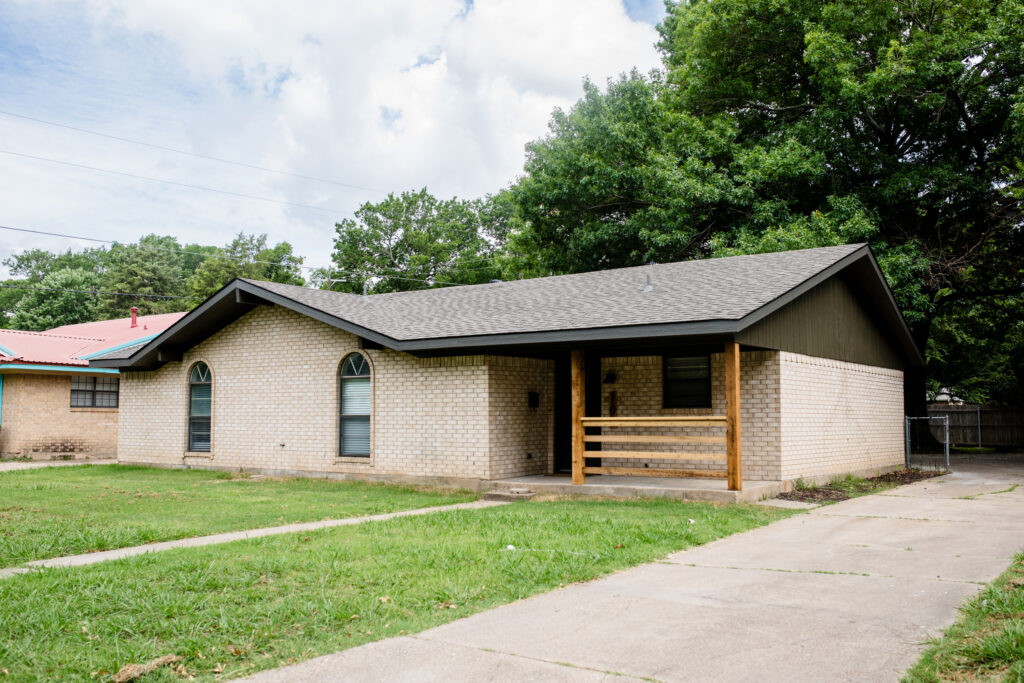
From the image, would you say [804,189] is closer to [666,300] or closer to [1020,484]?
[1020,484]

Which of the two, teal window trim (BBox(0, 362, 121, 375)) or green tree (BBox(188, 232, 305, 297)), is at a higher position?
green tree (BBox(188, 232, 305, 297))

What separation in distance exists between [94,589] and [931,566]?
7120 millimetres

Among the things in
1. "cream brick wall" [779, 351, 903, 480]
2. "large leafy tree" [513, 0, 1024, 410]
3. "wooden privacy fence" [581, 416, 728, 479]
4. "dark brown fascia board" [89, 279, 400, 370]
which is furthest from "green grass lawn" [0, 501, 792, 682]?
"large leafy tree" [513, 0, 1024, 410]

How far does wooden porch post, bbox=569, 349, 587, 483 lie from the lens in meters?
13.5

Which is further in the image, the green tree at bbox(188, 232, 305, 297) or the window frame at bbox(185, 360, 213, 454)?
the green tree at bbox(188, 232, 305, 297)

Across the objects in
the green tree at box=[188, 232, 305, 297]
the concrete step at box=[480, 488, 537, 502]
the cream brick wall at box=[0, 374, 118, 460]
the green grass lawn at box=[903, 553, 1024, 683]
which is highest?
the green tree at box=[188, 232, 305, 297]

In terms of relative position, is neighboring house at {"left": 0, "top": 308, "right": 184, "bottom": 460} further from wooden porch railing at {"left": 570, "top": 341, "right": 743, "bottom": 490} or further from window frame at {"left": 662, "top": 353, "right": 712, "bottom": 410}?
window frame at {"left": 662, "top": 353, "right": 712, "bottom": 410}

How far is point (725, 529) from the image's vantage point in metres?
9.64

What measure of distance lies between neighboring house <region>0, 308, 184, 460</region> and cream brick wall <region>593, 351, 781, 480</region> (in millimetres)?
15347

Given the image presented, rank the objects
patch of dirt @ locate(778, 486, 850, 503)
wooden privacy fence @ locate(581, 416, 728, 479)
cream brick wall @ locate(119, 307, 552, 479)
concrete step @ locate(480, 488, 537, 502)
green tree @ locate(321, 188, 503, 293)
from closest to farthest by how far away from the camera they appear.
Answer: wooden privacy fence @ locate(581, 416, 728, 479) < patch of dirt @ locate(778, 486, 850, 503) < concrete step @ locate(480, 488, 537, 502) < cream brick wall @ locate(119, 307, 552, 479) < green tree @ locate(321, 188, 503, 293)

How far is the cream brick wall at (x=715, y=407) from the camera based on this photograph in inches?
535

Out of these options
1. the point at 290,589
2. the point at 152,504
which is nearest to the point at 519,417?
the point at 152,504

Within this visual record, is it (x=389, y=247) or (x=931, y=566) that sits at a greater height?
(x=389, y=247)

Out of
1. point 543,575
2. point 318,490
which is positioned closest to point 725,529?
point 543,575
